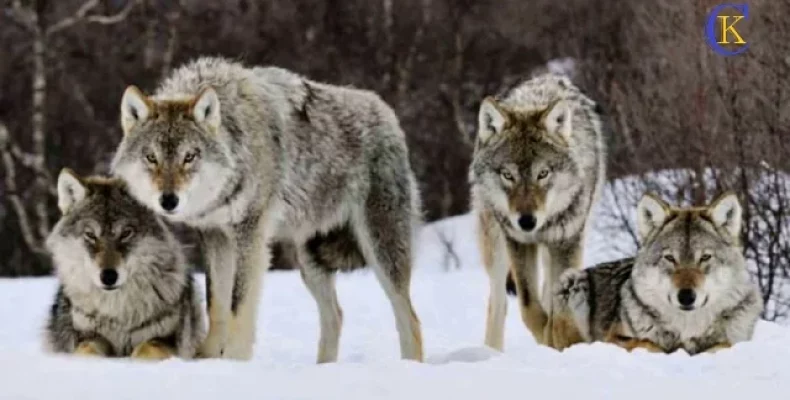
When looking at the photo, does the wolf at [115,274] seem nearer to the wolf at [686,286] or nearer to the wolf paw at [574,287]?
the wolf paw at [574,287]

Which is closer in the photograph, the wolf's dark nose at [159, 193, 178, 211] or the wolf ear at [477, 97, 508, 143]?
the wolf's dark nose at [159, 193, 178, 211]

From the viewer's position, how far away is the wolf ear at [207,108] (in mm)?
6637

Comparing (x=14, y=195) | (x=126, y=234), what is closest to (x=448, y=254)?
(x=14, y=195)

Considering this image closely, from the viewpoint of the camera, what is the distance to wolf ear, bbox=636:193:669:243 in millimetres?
6516

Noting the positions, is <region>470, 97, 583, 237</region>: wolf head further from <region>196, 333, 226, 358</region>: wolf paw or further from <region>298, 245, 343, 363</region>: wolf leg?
<region>196, 333, 226, 358</region>: wolf paw

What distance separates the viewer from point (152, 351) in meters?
6.05

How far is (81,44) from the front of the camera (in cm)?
2012

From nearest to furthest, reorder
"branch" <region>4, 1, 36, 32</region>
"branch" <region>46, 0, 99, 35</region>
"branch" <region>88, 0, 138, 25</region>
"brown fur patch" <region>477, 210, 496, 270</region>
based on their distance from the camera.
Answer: "brown fur patch" <region>477, 210, 496, 270</region>, "branch" <region>4, 1, 36, 32</region>, "branch" <region>46, 0, 99, 35</region>, "branch" <region>88, 0, 138, 25</region>

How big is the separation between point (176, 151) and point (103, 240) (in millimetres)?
595

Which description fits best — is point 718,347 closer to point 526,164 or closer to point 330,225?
point 526,164

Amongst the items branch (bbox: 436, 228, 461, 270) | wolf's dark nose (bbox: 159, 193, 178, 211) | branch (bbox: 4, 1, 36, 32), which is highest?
branch (bbox: 4, 1, 36, 32)

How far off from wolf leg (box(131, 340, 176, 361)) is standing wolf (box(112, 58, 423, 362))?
499 mm

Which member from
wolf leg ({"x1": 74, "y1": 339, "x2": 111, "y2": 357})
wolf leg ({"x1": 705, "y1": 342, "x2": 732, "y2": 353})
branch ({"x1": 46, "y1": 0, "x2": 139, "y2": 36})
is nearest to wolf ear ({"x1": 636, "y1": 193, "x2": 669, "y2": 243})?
wolf leg ({"x1": 705, "y1": 342, "x2": 732, "y2": 353})

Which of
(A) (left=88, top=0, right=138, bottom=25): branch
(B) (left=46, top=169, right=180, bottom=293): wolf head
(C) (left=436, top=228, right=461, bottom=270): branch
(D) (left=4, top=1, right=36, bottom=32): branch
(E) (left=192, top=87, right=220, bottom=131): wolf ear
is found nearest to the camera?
(B) (left=46, top=169, right=180, bottom=293): wolf head
